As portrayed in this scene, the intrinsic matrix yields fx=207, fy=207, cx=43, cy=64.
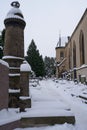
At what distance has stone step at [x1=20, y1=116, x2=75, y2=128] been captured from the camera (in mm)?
9831

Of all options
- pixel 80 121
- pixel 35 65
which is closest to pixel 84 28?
→ pixel 35 65

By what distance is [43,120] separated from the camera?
32.5ft

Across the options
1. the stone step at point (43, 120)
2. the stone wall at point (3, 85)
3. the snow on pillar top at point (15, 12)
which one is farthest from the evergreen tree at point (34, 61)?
the stone step at point (43, 120)

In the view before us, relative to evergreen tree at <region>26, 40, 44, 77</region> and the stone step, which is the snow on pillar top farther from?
evergreen tree at <region>26, 40, 44, 77</region>

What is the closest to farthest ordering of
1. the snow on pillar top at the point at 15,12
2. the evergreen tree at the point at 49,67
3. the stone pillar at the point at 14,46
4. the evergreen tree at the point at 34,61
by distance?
the stone pillar at the point at 14,46
the snow on pillar top at the point at 15,12
the evergreen tree at the point at 34,61
the evergreen tree at the point at 49,67

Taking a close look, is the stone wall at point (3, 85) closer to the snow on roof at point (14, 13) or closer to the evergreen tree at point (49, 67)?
the snow on roof at point (14, 13)

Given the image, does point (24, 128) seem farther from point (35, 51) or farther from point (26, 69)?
point (35, 51)

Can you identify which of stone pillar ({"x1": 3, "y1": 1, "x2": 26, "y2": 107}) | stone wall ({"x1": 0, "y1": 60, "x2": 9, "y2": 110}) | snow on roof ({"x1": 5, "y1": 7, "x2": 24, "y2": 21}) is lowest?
stone wall ({"x1": 0, "y1": 60, "x2": 9, "y2": 110})

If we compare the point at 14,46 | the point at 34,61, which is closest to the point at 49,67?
the point at 34,61

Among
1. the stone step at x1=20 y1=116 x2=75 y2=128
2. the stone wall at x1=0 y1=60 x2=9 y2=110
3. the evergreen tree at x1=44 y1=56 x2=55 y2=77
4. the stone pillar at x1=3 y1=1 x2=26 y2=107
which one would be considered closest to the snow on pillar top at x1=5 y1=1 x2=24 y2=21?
the stone pillar at x1=3 y1=1 x2=26 y2=107

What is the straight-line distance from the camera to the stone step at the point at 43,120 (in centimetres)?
983

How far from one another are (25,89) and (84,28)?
85.4 feet

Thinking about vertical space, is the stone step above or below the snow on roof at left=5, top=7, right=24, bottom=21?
below

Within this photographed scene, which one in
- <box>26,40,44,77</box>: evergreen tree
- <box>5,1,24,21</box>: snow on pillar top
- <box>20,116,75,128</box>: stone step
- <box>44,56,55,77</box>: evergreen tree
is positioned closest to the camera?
<box>20,116,75,128</box>: stone step
